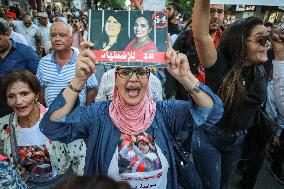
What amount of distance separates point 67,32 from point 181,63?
2763mm

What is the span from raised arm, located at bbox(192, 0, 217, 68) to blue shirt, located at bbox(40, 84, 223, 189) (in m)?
0.45

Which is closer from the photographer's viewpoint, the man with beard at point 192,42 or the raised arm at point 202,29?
the raised arm at point 202,29

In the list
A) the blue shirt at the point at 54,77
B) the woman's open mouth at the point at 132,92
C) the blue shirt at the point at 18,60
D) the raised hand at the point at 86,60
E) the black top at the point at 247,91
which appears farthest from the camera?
the blue shirt at the point at 18,60

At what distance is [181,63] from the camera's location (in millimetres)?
1882

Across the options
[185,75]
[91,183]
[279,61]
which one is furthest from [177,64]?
[279,61]

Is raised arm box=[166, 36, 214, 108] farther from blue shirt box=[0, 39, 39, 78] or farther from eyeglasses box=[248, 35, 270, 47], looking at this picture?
blue shirt box=[0, 39, 39, 78]

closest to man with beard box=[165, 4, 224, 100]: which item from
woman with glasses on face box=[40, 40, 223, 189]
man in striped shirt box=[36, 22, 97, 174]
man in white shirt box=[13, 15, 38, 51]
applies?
man in striped shirt box=[36, 22, 97, 174]

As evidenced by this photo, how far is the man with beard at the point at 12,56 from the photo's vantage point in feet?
13.8

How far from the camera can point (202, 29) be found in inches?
91.5

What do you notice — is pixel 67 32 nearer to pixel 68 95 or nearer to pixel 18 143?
pixel 18 143

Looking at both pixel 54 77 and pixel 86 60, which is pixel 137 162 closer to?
pixel 86 60

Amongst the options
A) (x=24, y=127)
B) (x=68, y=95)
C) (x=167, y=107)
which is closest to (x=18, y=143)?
(x=24, y=127)

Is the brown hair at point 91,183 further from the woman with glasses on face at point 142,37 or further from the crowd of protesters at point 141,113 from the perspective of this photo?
the woman with glasses on face at point 142,37

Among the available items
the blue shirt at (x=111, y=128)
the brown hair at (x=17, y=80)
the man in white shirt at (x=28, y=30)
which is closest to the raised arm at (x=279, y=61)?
the blue shirt at (x=111, y=128)
